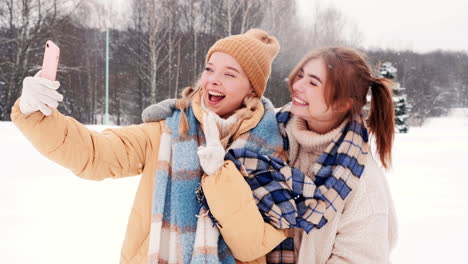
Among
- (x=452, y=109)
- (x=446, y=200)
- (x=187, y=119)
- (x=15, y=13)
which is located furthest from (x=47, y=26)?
(x=452, y=109)

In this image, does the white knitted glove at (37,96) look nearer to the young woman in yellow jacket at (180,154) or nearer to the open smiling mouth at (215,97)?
the young woman in yellow jacket at (180,154)

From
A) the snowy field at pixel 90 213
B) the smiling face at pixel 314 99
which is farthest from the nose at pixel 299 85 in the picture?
the snowy field at pixel 90 213

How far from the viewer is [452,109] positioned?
1184 inches

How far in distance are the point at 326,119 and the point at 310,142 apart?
126 mm

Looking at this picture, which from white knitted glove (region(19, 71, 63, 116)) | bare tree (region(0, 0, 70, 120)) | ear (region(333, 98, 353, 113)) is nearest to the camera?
white knitted glove (region(19, 71, 63, 116))

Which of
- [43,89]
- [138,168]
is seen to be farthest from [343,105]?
[43,89]

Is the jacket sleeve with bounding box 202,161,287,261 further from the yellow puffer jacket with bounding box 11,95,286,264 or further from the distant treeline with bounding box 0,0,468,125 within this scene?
the distant treeline with bounding box 0,0,468,125

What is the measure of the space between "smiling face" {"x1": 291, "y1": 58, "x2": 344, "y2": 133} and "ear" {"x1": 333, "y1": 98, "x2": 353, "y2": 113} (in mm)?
17

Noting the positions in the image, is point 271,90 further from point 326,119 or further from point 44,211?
point 326,119

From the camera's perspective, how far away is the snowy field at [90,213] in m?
3.42

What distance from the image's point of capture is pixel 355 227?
146 centimetres

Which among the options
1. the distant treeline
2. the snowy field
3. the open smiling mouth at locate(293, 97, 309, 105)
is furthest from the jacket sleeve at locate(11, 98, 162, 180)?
the distant treeline

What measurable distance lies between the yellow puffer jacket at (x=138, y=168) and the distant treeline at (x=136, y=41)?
1672cm

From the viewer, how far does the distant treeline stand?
17.5 m
